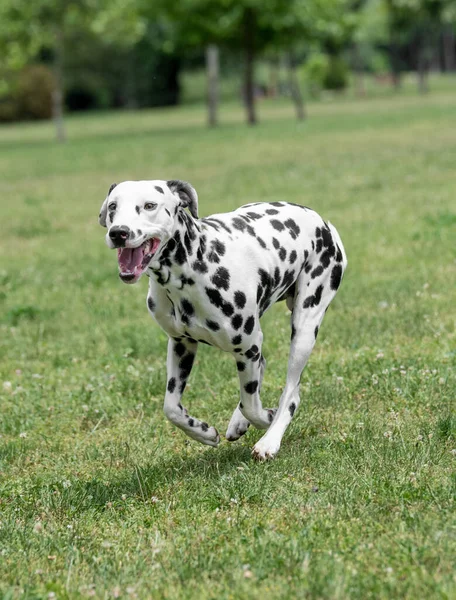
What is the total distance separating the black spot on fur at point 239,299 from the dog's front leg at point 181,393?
471mm

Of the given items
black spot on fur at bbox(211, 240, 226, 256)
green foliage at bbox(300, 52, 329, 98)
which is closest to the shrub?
green foliage at bbox(300, 52, 329, 98)

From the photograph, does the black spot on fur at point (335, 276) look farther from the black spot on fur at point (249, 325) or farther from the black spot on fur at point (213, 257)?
the black spot on fur at point (213, 257)

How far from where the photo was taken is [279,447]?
5.57 metres

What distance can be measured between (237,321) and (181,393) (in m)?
0.61

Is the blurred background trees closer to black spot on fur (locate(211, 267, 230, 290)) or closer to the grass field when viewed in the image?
the grass field

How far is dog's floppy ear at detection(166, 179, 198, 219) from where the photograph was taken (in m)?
5.11

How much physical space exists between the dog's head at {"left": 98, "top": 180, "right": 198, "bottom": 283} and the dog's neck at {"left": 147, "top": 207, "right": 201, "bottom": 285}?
0.08m

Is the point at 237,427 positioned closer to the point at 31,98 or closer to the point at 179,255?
the point at 179,255

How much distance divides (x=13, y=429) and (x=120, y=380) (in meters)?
1.04

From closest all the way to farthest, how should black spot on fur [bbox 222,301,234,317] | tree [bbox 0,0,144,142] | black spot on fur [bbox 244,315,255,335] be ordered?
black spot on fur [bbox 222,301,234,317] < black spot on fur [bbox 244,315,255,335] < tree [bbox 0,0,144,142]

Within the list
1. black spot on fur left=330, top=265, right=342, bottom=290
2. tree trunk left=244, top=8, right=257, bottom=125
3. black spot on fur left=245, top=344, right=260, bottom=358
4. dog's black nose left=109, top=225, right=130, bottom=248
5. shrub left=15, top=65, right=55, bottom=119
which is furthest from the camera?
shrub left=15, top=65, right=55, bottom=119

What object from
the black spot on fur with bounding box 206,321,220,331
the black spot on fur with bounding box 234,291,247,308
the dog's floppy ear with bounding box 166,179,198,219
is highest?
the dog's floppy ear with bounding box 166,179,198,219

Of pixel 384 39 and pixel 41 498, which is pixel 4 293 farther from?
pixel 384 39

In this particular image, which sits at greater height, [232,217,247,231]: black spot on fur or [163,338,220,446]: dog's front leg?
[232,217,247,231]: black spot on fur
